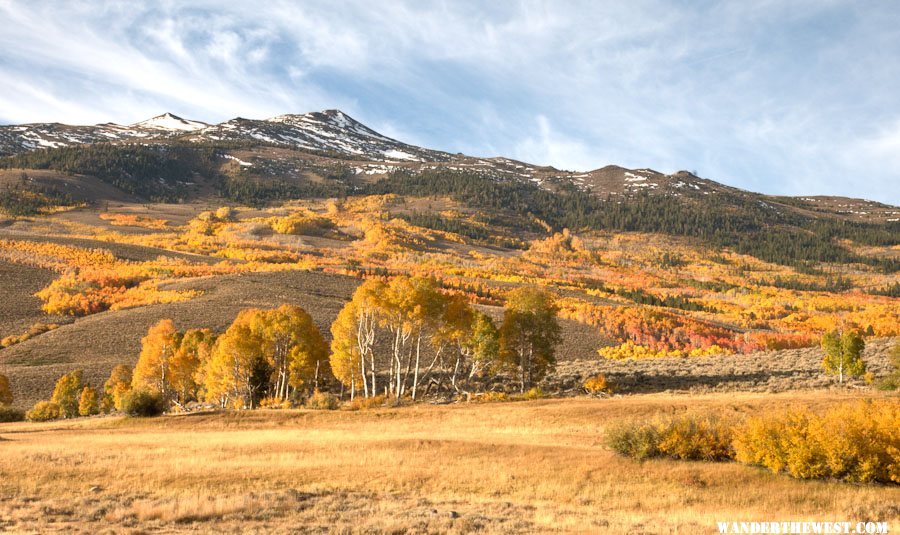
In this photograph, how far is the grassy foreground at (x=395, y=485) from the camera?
1636 cm

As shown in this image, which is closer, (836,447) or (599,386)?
(836,447)

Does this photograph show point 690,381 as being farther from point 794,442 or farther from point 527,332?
point 794,442

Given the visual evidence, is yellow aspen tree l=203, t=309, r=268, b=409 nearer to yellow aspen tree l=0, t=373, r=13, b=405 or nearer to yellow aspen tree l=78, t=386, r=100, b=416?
yellow aspen tree l=78, t=386, r=100, b=416

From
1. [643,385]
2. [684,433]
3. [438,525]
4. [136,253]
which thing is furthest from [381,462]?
[136,253]

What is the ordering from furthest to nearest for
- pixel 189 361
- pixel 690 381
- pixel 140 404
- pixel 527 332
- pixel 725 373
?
1. pixel 189 361
2. pixel 725 373
3. pixel 527 332
4. pixel 690 381
5. pixel 140 404

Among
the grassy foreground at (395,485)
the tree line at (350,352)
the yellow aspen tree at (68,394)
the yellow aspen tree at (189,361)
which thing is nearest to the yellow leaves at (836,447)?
the grassy foreground at (395,485)

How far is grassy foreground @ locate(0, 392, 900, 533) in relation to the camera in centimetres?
1636

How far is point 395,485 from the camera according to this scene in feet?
71.8

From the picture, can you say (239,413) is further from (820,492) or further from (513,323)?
(820,492)

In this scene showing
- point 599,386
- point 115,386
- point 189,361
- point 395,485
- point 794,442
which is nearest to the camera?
point 794,442

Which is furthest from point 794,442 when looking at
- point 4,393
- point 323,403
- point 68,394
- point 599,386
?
point 4,393

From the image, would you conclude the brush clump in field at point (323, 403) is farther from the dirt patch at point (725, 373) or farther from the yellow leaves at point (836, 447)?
the yellow leaves at point (836, 447)

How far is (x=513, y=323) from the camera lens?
59406mm

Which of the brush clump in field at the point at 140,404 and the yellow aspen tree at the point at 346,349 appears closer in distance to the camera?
the brush clump in field at the point at 140,404
